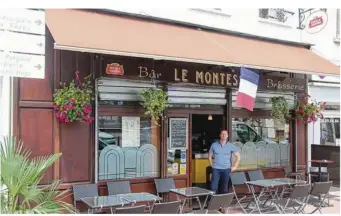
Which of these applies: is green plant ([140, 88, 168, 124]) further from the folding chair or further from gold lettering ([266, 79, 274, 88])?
gold lettering ([266, 79, 274, 88])

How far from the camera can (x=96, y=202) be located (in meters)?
6.28

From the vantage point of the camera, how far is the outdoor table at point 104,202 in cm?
608

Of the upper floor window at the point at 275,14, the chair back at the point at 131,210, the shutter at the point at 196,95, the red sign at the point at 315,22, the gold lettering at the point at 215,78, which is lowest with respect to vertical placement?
the chair back at the point at 131,210

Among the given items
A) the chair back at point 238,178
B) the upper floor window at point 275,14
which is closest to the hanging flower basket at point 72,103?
the chair back at point 238,178

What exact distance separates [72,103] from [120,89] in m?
1.14

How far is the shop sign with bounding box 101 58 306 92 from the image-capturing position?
25.1 feet

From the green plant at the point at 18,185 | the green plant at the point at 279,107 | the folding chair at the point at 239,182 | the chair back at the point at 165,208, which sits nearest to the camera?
the green plant at the point at 18,185

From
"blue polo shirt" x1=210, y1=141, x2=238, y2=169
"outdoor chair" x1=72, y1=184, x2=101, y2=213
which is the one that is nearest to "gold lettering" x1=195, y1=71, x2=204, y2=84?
"blue polo shirt" x1=210, y1=141, x2=238, y2=169

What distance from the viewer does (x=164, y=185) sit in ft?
25.9

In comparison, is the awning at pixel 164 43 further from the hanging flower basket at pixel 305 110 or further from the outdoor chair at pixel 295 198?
the outdoor chair at pixel 295 198

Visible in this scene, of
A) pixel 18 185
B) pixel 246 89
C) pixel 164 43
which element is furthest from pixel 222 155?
pixel 18 185

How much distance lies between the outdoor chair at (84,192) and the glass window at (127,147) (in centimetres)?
34

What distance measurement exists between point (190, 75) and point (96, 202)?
317 cm

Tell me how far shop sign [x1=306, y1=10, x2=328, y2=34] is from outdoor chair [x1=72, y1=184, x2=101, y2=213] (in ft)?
21.3
